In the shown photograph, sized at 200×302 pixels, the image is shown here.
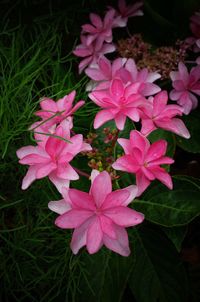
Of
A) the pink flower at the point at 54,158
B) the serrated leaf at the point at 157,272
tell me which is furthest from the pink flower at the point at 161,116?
the serrated leaf at the point at 157,272

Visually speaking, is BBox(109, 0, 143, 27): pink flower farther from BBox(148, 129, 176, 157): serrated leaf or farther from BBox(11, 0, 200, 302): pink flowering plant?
BBox(148, 129, 176, 157): serrated leaf

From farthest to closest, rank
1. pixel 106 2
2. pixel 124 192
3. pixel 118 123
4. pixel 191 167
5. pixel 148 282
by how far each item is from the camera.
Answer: pixel 106 2
pixel 191 167
pixel 148 282
pixel 118 123
pixel 124 192

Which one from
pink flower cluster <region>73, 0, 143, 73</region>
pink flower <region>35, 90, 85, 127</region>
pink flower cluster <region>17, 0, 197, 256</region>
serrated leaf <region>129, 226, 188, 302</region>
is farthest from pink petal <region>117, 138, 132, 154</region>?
pink flower cluster <region>73, 0, 143, 73</region>

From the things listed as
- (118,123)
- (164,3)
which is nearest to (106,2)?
(164,3)

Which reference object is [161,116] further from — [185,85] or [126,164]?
[185,85]

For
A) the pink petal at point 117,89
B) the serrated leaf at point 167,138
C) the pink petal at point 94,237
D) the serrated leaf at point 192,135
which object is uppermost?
the pink petal at point 117,89

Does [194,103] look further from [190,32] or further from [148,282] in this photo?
[148,282]

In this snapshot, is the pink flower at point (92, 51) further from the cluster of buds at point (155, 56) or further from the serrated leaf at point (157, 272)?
the serrated leaf at point (157, 272)
